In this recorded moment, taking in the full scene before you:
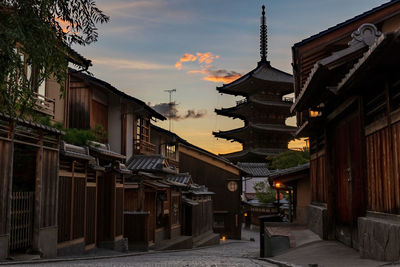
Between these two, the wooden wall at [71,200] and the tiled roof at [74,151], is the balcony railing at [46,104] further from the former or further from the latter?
the wooden wall at [71,200]

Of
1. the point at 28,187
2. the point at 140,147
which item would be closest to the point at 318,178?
the point at 28,187

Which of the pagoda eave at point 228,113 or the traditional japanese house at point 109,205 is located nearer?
the traditional japanese house at point 109,205

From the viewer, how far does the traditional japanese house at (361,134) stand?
29.6 feet

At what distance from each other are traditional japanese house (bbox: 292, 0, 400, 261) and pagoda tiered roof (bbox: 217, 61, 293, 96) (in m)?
45.7

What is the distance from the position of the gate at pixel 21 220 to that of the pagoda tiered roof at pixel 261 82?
5188cm

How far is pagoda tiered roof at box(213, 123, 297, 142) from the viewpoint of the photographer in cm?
6462

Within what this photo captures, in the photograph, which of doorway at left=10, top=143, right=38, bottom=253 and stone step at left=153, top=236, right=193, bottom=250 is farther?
stone step at left=153, top=236, right=193, bottom=250

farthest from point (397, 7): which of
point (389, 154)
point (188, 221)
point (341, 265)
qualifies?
point (188, 221)

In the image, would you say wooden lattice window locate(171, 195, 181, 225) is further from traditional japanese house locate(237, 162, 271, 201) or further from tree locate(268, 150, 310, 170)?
traditional japanese house locate(237, 162, 271, 201)

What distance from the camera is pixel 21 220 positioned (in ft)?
43.7

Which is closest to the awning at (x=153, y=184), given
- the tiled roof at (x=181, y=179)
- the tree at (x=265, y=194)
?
the tiled roof at (x=181, y=179)

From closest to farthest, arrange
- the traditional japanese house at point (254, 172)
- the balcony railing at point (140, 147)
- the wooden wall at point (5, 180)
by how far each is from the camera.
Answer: the wooden wall at point (5, 180), the balcony railing at point (140, 147), the traditional japanese house at point (254, 172)

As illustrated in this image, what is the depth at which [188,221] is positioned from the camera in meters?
35.2

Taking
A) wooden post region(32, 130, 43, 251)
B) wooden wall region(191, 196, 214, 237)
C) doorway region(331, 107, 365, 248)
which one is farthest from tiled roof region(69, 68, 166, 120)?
doorway region(331, 107, 365, 248)
